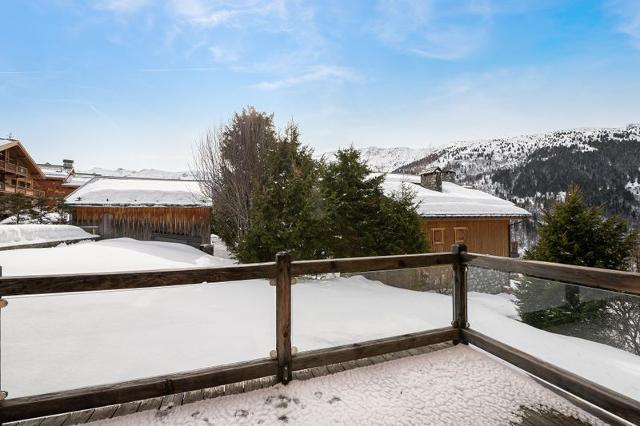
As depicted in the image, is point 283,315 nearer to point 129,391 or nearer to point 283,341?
point 283,341

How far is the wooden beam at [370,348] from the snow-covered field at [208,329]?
4.4 inches

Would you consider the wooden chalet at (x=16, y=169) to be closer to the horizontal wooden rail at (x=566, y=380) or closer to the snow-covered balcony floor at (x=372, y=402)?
the snow-covered balcony floor at (x=372, y=402)

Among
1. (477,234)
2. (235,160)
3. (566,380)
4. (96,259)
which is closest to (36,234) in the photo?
(96,259)

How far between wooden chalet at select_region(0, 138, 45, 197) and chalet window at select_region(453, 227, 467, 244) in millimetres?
34876

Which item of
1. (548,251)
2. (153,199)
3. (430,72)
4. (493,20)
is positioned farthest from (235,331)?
(430,72)

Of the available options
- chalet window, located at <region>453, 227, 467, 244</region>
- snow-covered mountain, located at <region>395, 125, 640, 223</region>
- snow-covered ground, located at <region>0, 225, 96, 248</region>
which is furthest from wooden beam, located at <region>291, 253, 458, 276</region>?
snow-covered mountain, located at <region>395, 125, 640, 223</region>

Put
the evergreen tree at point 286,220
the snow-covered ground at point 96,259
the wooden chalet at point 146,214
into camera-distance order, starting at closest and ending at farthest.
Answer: the snow-covered ground at point 96,259 < the evergreen tree at point 286,220 < the wooden chalet at point 146,214

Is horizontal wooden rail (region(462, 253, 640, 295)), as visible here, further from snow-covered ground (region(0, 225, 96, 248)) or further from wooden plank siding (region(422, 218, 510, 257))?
snow-covered ground (region(0, 225, 96, 248))

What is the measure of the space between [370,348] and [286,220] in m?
6.04

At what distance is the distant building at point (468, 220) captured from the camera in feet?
56.9

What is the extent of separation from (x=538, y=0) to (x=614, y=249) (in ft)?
23.6

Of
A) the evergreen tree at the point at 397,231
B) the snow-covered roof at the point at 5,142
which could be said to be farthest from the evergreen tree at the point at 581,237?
the snow-covered roof at the point at 5,142

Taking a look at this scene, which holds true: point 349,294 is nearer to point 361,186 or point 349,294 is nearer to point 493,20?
point 361,186

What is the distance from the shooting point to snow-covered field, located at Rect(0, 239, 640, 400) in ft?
8.89
